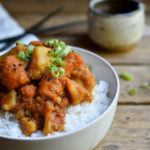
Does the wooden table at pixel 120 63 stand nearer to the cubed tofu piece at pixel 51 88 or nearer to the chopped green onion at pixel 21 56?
the cubed tofu piece at pixel 51 88

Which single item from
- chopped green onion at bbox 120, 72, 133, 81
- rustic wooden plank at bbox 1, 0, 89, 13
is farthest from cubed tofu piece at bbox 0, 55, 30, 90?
rustic wooden plank at bbox 1, 0, 89, 13

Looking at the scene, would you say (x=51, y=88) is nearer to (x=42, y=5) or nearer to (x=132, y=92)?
(x=132, y=92)

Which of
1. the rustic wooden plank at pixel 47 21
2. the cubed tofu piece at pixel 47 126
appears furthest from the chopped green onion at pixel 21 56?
the rustic wooden plank at pixel 47 21

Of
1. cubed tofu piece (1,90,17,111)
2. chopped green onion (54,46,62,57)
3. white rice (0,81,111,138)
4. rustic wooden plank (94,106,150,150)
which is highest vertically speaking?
chopped green onion (54,46,62,57)

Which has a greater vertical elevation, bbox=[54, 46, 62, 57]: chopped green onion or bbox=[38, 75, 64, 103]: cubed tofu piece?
bbox=[54, 46, 62, 57]: chopped green onion

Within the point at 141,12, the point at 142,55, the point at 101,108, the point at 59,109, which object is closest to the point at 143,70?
the point at 142,55

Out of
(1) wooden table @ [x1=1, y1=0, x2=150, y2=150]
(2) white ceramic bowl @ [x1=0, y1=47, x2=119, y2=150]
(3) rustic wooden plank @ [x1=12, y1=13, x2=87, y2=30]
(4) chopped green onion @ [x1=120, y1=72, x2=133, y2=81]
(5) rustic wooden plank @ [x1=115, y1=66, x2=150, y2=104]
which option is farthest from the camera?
(3) rustic wooden plank @ [x1=12, y1=13, x2=87, y2=30]

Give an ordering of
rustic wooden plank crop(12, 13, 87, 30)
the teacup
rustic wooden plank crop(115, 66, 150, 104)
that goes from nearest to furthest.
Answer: rustic wooden plank crop(115, 66, 150, 104) → the teacup → rustic wooden plank crop(12, 13, 87, 30)

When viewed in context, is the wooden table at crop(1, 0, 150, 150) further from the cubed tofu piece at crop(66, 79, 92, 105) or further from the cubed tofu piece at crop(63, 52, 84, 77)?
the cubed tofu piece at crop(63, 52, 84, 77)

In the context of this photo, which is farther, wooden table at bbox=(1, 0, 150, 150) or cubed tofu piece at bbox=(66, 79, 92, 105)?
wooden table at bbox=(1, 0, 150, 150)
